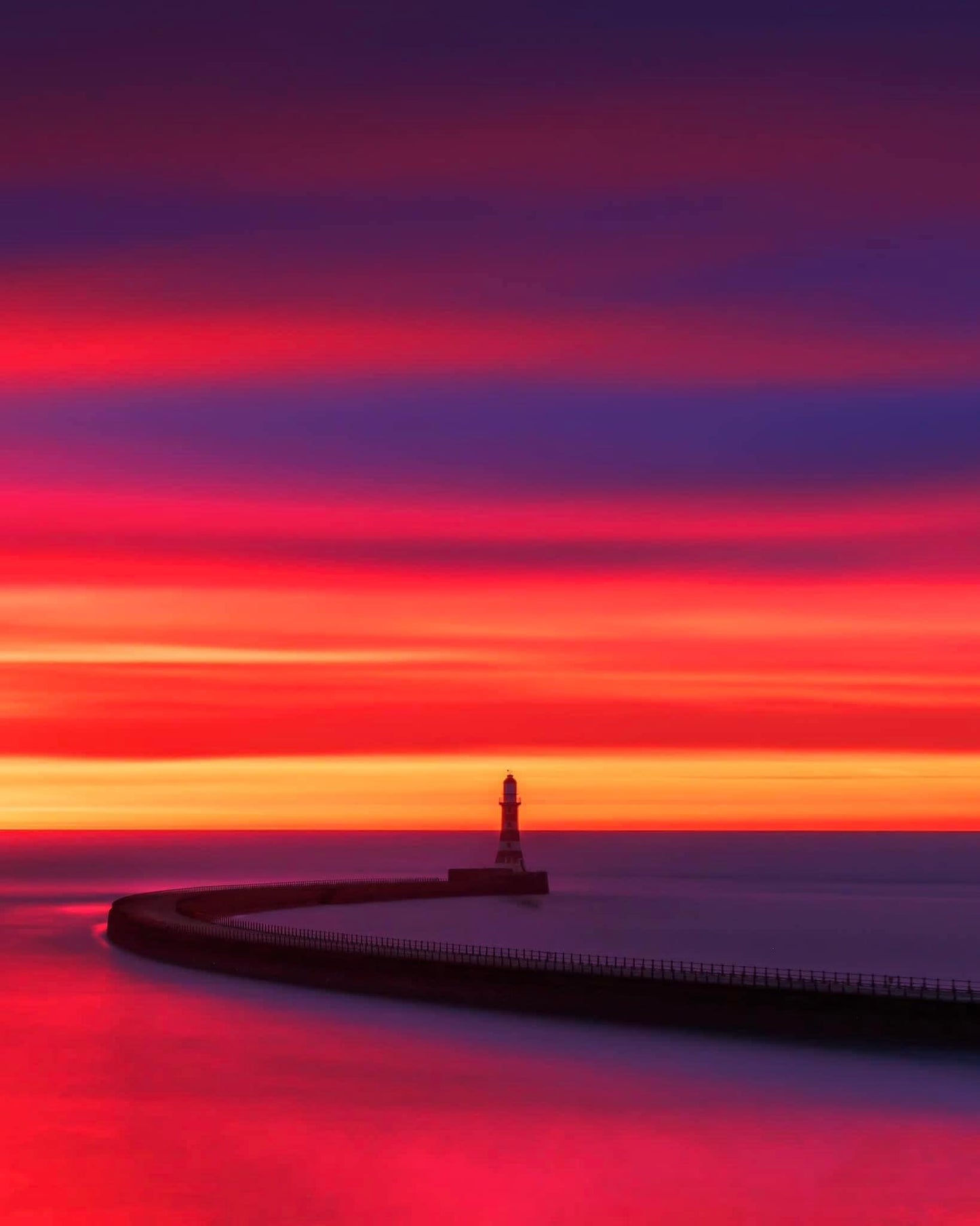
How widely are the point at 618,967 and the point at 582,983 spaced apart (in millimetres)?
6165

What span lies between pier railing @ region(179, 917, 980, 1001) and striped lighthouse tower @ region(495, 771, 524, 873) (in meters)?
38.4

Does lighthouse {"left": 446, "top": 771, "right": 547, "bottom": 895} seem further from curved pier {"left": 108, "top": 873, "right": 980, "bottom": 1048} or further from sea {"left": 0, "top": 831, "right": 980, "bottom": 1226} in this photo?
sea {"left": 0, "top": 831, "right": 980, "bottom": 1226}

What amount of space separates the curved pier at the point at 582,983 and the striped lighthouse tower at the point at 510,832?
36733 millimetres

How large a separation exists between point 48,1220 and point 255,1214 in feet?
15.2

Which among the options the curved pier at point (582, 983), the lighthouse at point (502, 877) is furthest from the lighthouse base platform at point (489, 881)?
the curved pier at point (582, 983)

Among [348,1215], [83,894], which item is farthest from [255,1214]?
Result: [83,894]

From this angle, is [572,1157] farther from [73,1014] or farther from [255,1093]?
[73,1014]

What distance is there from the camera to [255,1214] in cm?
4028

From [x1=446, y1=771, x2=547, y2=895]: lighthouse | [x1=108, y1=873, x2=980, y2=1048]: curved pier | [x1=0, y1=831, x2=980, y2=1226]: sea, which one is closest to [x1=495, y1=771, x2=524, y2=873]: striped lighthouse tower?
[x1=446, y1=771, x2=547, y2=895]: lighthouse

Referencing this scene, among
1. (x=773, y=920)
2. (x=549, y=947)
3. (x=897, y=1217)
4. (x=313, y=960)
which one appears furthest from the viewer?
(x=773, y=920)

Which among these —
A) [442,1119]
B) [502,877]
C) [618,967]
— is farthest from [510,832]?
[442,1119]

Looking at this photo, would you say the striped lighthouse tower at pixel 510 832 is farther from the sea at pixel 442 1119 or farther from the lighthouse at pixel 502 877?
the sea at pixel 442 1119

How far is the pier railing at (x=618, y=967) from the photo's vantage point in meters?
63.8

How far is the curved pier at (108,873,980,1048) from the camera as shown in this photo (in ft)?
186
